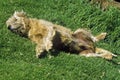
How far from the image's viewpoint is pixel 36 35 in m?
9.48

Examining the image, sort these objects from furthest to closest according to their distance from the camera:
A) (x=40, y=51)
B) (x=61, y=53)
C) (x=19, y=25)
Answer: (x=19, y=25)
(x=61, y=53)
(x=40, y=51)

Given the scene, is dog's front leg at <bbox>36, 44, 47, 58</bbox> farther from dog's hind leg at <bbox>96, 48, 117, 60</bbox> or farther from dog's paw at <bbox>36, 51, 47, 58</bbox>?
dog's hind leg at <bbox>96, 48, 117, 60</bbox>

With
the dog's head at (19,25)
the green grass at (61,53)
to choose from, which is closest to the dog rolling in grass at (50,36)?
the dog's head at (19,25)

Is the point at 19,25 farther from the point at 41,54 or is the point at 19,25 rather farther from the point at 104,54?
the point at 104,54

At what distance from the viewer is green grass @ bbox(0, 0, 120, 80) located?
8367 mm

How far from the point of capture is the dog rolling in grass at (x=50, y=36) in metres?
9.28

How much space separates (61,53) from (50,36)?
427 mm

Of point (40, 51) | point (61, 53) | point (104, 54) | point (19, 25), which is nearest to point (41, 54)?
point (40, 51)

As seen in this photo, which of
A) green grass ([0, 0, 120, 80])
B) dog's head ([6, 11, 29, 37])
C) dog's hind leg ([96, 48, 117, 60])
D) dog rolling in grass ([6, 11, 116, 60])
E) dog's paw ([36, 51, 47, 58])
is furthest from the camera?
dog's hind leg ([96, 48, 117, 60])

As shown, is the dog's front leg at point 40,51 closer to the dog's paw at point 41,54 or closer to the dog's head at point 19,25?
the dog's paw at point 41,54

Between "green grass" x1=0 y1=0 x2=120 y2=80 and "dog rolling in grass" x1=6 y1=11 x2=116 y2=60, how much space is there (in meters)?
0.18

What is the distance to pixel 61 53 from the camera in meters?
9.23

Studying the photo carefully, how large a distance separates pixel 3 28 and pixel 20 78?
6.16ft

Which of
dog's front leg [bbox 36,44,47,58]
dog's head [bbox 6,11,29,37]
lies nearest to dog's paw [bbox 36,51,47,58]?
dog's front leg [bbox 36,44,47,58]
